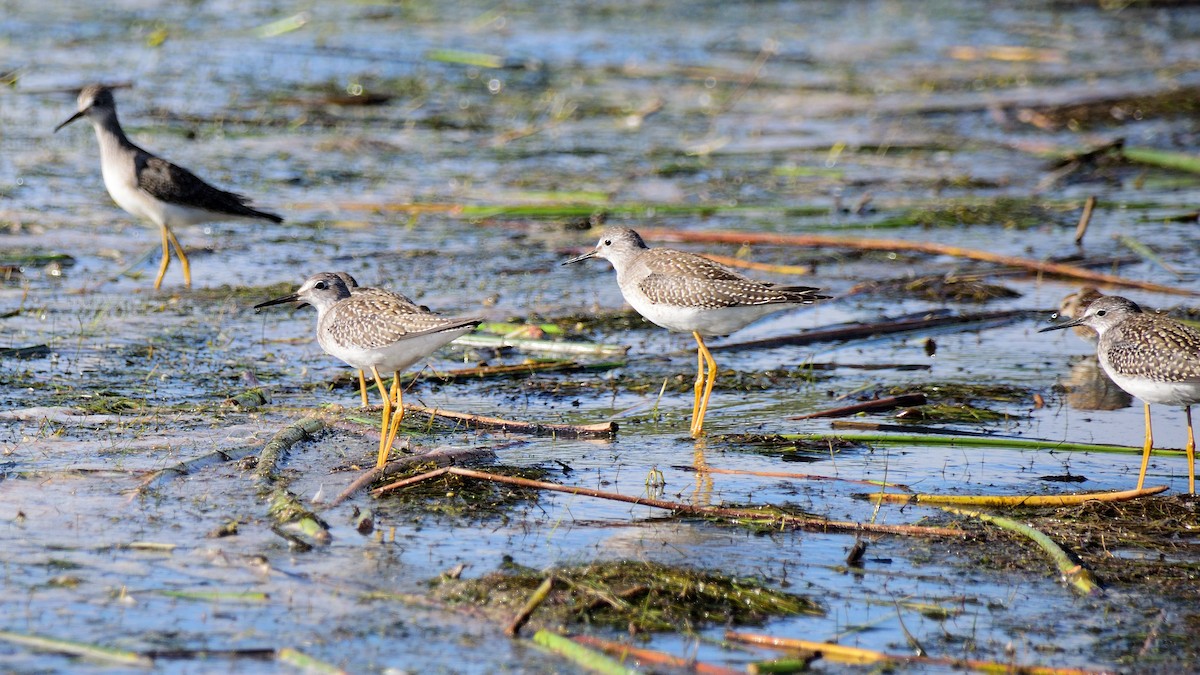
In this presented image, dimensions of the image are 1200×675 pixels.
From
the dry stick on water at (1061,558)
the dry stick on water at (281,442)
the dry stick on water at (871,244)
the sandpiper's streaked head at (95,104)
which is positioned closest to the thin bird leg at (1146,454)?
the dry stick on water at (1061,558)

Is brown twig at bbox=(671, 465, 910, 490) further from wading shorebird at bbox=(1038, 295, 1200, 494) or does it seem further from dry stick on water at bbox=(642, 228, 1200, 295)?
dry stick on water at bbox=(642, 228, 1200, 295)

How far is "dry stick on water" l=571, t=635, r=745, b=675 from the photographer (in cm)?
507

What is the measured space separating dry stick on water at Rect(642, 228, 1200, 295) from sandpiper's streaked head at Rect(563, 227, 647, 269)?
221 centimetres

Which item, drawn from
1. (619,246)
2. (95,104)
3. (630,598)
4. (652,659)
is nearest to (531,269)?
(619,246)

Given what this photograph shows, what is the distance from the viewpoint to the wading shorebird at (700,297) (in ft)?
27.0

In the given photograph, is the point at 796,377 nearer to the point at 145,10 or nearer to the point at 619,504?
the point at 619,504

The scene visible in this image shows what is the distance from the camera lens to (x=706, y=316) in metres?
8.30

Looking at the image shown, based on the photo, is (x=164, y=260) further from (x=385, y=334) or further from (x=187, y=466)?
(x=187, y=466)

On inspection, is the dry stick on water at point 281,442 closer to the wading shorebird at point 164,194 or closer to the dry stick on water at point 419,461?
the dry stick on water at point 419,461

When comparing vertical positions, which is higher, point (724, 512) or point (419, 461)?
point (419, 461)

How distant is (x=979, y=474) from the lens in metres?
7.36

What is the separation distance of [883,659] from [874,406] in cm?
309

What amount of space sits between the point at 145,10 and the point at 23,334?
13319 mm

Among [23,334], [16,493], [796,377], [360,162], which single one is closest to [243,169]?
[360,162]
